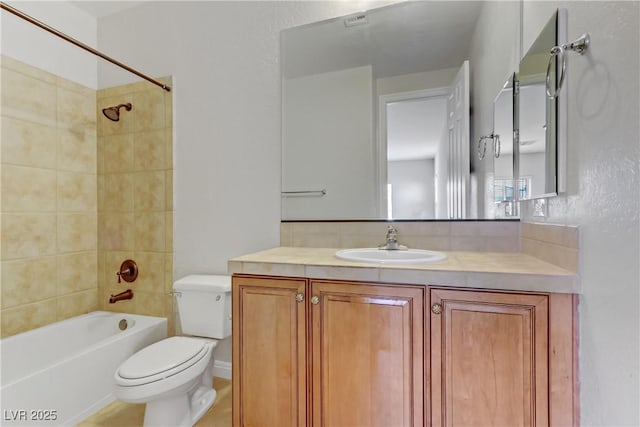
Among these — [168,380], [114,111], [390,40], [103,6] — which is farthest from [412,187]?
[103,6]

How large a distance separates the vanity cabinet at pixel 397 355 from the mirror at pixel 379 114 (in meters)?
0.67

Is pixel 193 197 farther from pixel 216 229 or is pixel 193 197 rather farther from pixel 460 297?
pixel 460 297

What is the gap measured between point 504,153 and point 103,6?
2.89 metres

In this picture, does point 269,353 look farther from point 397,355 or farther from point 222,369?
point 222,369

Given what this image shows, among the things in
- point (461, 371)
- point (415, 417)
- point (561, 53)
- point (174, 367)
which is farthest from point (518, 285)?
point (174, 367)

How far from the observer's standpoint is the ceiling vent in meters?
1.75

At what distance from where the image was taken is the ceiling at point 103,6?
7.45 feet

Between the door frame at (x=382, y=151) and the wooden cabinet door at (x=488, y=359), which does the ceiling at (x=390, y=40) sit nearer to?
the door frame at (x=382, y=151)

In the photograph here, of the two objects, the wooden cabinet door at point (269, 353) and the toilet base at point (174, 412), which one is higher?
the wooden cabinet door at point (269, 353)

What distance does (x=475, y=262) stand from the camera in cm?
125

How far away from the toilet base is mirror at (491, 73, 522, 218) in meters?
1.84

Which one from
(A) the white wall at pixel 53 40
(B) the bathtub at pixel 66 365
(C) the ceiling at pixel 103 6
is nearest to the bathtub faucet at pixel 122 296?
(B) the bathtub at pixel 66 365

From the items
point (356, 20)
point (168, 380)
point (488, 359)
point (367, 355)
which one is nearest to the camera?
point (488, 359)

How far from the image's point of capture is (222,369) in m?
2.09
